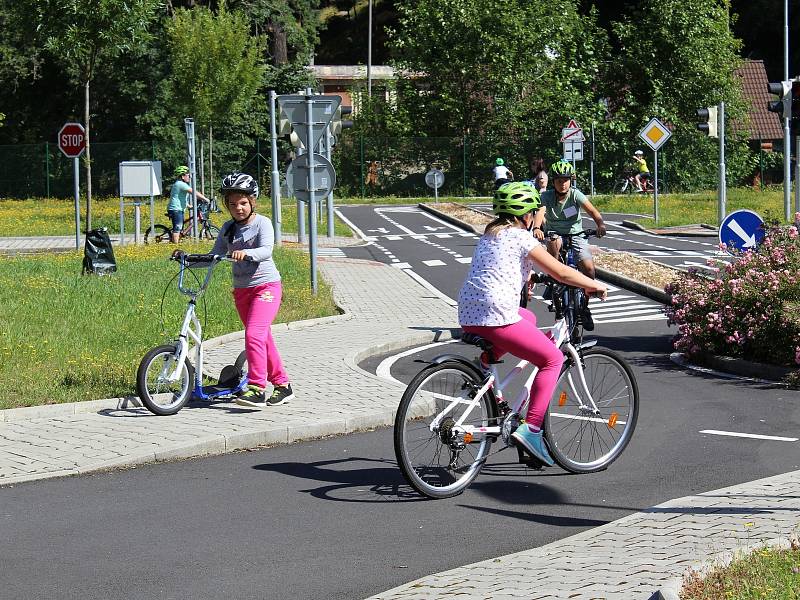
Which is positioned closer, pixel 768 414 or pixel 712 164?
pixel 768 414

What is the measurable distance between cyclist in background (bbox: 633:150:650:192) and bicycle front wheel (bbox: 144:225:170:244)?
27.1 m

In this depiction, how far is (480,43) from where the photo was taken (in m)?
51.4

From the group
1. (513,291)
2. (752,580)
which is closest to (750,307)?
(513,291)

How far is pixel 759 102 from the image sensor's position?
222ft

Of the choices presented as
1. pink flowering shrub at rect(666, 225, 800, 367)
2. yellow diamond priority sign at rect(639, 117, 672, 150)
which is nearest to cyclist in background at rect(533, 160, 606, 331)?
pink flowering shrub at rect(666, 225, 800, 367)

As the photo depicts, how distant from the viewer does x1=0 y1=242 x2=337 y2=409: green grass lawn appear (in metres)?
10.6

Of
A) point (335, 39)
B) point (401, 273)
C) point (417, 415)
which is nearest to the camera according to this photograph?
point (417, 415)

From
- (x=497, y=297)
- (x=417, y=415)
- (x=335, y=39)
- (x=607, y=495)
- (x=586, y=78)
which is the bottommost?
(x=607, y=495)

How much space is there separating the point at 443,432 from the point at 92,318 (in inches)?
335

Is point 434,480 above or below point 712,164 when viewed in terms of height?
below

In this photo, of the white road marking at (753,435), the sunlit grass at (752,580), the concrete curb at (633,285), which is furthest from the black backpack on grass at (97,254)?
the sunlit grass at (752,580)

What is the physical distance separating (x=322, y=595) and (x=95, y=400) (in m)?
4.83

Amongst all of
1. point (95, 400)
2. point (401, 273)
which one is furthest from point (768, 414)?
point (401, 273)

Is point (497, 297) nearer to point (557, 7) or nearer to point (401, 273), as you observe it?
point (401, 273)
